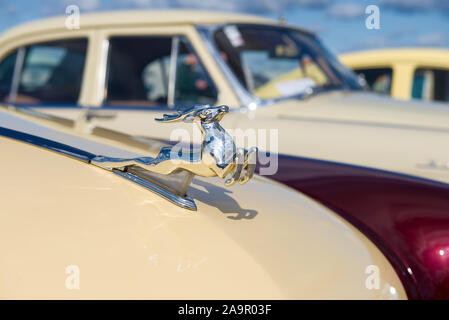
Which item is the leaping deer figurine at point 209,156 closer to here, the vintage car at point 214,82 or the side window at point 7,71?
the vintage car at point 214,82

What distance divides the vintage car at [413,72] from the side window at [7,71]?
17.3 feet

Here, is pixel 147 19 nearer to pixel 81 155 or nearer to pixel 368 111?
pixel 368 111

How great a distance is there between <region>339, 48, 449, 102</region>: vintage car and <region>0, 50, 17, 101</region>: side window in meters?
5.27

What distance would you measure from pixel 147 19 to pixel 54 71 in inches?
44.2

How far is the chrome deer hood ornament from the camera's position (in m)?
1.09

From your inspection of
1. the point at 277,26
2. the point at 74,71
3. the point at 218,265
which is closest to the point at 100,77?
the point at 74,71

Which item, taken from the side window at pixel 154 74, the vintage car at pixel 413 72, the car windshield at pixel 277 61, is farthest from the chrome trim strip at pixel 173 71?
the vintage car at pixel 413 72

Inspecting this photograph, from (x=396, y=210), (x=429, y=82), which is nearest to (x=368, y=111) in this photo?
(x=396, y=210)

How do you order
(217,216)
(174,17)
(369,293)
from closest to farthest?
(369,293) → (217,216) → (174,17)

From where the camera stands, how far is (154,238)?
3.30ft

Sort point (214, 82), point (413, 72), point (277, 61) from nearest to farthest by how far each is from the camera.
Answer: point (214, 82) → point (277, 61) → point (413, 72)
